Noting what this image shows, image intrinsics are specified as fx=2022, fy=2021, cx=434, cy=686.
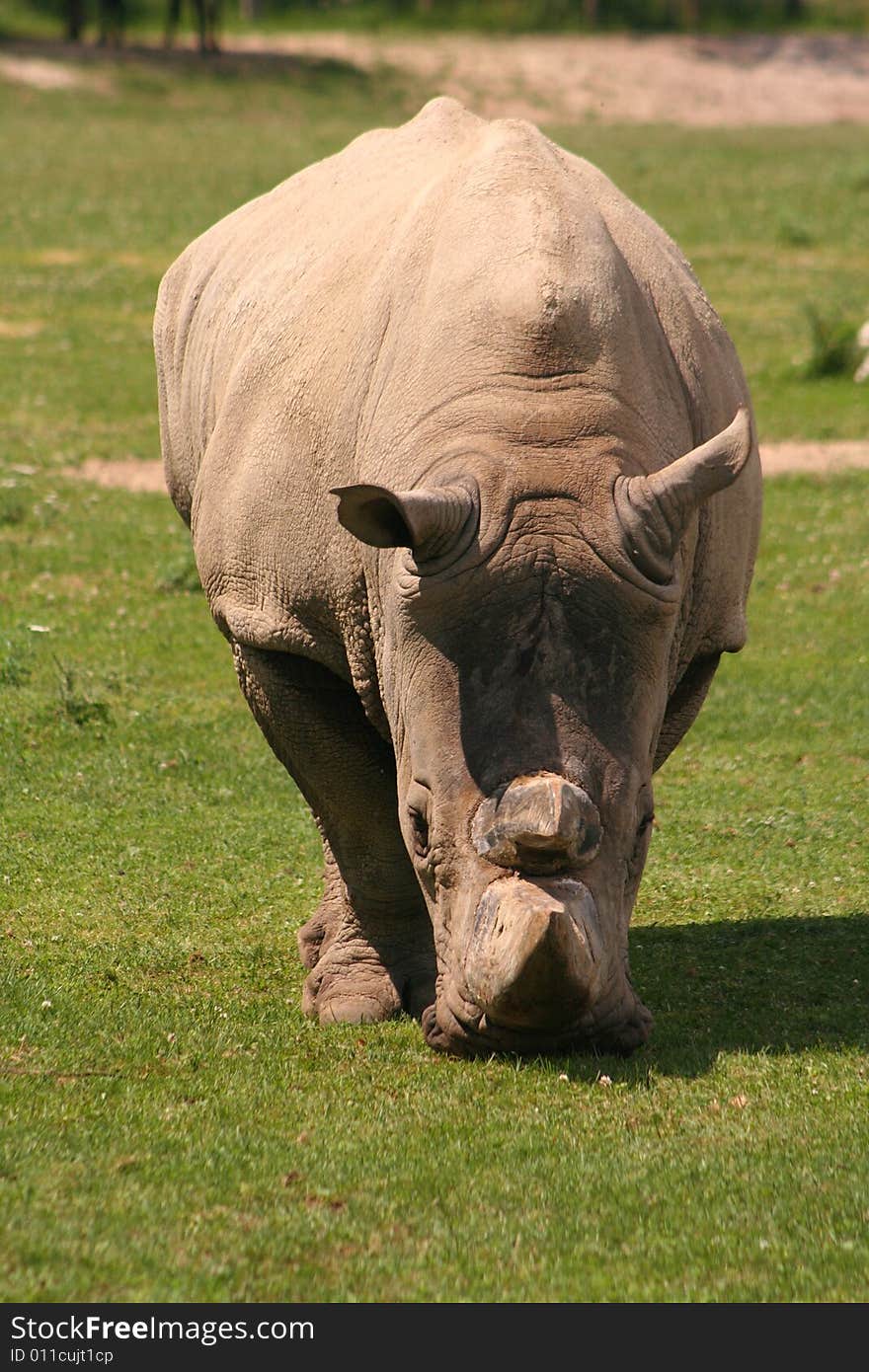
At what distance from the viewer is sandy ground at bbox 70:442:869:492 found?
1617 cm

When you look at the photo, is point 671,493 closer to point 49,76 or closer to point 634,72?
point 49,76

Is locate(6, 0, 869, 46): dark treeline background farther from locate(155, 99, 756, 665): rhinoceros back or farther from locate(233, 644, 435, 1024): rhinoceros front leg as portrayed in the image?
locate(233, 644, 435, 1024): rhinoceros front leg

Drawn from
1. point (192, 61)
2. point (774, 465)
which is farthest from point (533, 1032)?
point (192, 61)

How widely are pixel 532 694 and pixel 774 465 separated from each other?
38.2 ft

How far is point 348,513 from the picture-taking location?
5.11 meters

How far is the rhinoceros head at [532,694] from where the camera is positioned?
198 inches

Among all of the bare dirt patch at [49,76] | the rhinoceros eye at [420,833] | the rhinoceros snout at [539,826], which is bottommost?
the bare dirt patch at [49,76]

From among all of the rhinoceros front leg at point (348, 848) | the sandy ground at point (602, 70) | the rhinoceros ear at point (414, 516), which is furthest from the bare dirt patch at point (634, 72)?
the rhinoceros ear at point (414, 516)

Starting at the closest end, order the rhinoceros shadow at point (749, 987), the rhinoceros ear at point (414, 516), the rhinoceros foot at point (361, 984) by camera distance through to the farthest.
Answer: the rhinoceros ear at point (414, 516)
the rhinoceros shadow at point (749, 987)
the rhinoceros foot at point (361, 984)

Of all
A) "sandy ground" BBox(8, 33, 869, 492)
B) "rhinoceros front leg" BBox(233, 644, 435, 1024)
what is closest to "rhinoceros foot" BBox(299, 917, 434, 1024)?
"rhinoceros front leg" BBox(233, 644, 435, 1024)

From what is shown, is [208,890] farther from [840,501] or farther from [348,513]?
[840,501]

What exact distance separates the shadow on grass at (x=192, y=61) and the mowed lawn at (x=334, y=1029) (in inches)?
1185

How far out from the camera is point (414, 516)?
5.04m

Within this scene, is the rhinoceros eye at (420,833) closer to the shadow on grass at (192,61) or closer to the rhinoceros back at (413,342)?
the rhinoceros back at (413,342)
